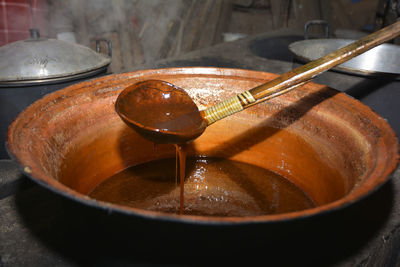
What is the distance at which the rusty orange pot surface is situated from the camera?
104cm

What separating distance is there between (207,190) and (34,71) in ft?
3.86

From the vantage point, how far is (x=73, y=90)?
1370 mm

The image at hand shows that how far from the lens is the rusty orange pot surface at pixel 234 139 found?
3.40ft

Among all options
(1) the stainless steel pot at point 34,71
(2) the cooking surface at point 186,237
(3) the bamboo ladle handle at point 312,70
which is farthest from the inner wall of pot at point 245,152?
(1) the stainless steel pot at point 34,71

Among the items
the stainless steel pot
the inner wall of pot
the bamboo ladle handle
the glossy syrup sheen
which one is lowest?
the glossy syrup sheen

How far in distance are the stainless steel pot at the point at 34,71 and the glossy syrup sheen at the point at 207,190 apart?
0.67m

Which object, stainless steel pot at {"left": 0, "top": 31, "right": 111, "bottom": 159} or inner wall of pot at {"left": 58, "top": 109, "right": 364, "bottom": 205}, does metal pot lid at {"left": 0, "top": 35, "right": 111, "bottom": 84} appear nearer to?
stainless steel pot at {"left": 0, "top": 31, "right": 111, "bottom": 159}

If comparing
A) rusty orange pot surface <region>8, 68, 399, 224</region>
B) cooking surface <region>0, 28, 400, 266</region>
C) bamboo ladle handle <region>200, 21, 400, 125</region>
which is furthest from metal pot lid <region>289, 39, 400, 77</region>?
bamboo ladle handle <region>200, 21, 400, 125</region>

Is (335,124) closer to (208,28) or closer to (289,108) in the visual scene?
(289,108)

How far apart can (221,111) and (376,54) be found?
1.67 metres

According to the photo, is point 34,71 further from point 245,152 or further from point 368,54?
point 368,54

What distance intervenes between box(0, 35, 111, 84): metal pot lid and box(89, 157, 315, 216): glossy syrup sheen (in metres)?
0.71

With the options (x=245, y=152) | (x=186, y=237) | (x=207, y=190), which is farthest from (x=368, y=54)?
(x=186, y=237)

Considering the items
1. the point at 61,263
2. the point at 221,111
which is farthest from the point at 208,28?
the point at 61,263
